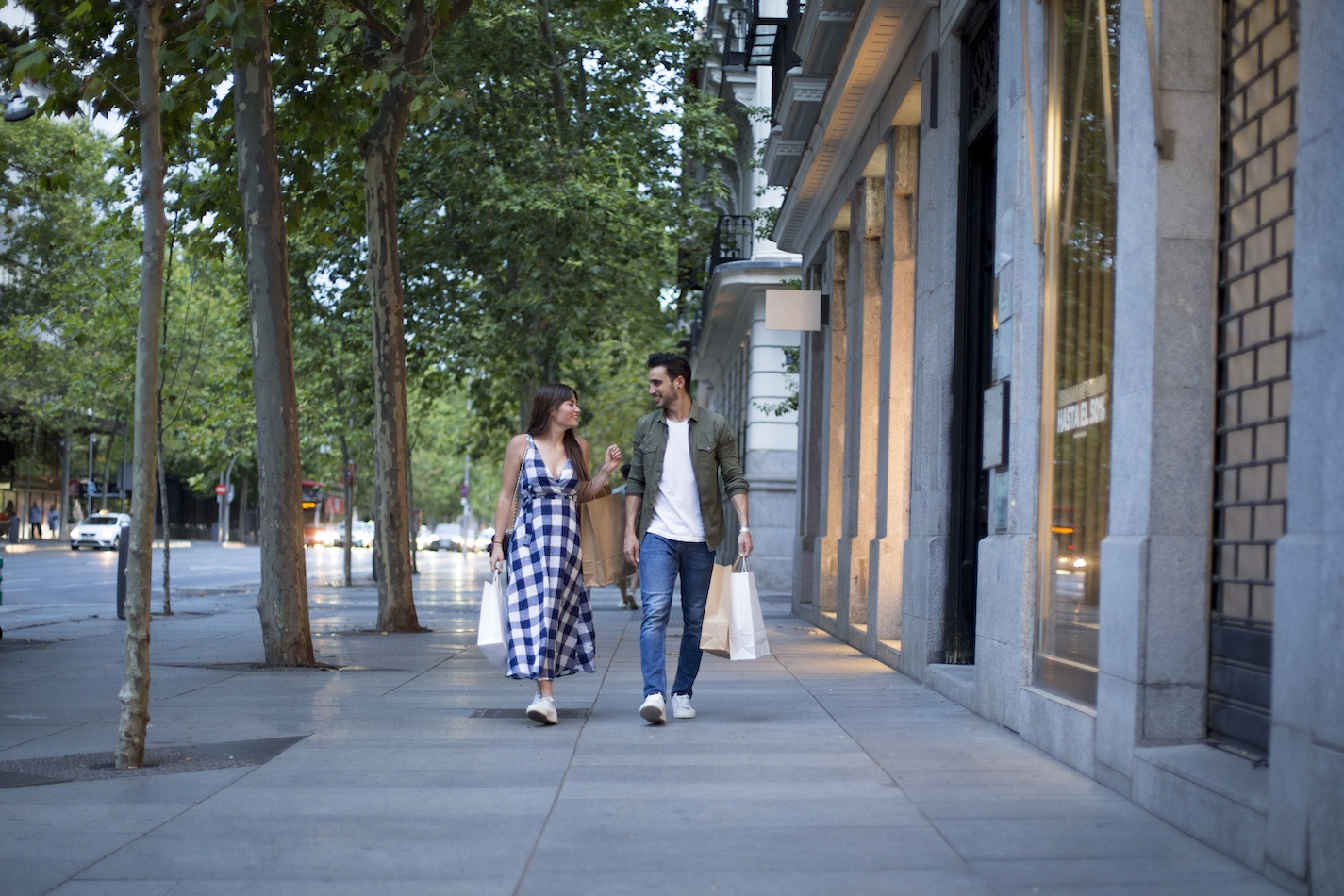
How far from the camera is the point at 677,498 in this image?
8203 mm

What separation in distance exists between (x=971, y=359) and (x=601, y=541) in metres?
3.38

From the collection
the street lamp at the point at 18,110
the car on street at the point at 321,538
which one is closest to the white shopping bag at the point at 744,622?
the street lamp at the point at 18,110

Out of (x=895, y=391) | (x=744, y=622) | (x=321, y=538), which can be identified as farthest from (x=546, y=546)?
(x=321, y=538)

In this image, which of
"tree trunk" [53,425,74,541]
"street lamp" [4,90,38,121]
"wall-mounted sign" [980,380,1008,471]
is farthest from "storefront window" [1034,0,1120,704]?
"tree trunk" [53,425,74,541]

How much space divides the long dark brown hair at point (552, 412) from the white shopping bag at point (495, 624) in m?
0.74

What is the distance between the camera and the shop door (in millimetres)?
5113

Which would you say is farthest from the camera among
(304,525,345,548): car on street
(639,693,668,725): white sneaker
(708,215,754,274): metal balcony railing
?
(304,525,345,548): car on street

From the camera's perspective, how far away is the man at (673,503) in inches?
321

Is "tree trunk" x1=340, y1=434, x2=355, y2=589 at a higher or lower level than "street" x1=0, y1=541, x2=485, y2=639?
higher

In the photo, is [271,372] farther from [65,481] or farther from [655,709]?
[65,481]

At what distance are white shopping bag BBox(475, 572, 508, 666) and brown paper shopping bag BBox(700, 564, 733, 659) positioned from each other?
105 cm

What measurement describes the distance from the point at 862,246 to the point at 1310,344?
10.5 meters

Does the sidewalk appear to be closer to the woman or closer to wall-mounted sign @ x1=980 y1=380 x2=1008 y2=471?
the woman

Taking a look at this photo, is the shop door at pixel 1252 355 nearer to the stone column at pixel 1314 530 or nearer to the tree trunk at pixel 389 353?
the stone column at pixel 1314 530
